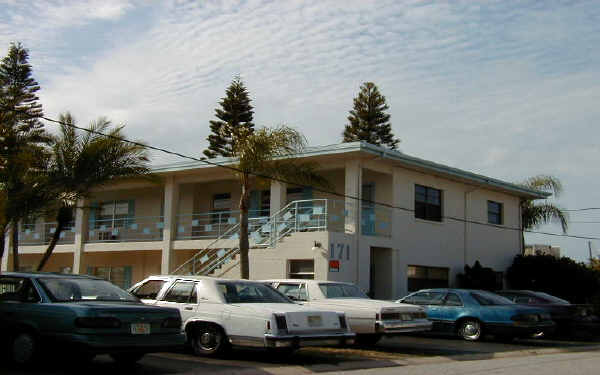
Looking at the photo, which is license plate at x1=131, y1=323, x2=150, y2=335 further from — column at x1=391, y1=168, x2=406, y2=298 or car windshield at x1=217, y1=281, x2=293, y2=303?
column at x1=391, y1=168, x2=406, y2=298

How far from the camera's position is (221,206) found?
29.0 m

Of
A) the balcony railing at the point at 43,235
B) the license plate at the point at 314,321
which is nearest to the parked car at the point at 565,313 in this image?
the license plate at the point at 314,321

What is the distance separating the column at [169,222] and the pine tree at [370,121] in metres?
22.8

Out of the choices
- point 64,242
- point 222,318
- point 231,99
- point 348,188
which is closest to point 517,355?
point 222,318

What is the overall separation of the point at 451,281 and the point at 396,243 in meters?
3.81

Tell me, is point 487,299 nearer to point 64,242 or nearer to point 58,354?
point 58,354

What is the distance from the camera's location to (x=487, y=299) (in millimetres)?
17984

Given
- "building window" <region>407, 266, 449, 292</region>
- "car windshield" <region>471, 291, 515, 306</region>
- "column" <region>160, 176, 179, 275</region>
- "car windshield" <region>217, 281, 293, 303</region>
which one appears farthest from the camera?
"column" <region>160, 176, 179, 275</region>

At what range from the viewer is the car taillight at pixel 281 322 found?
36.5ft

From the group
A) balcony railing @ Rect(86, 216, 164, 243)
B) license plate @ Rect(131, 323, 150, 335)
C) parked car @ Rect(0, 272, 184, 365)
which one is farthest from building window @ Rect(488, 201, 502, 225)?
license plate @ Rect(131, 323, 150, 335)

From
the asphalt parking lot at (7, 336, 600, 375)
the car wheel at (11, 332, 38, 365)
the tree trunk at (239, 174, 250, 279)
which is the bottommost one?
the asphalt parking lot at (7, 336, 600, 375)

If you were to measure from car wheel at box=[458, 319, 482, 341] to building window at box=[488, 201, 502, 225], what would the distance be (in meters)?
11.7

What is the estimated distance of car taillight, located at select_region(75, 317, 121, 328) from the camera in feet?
30.1

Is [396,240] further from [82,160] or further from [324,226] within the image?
[82,160]
